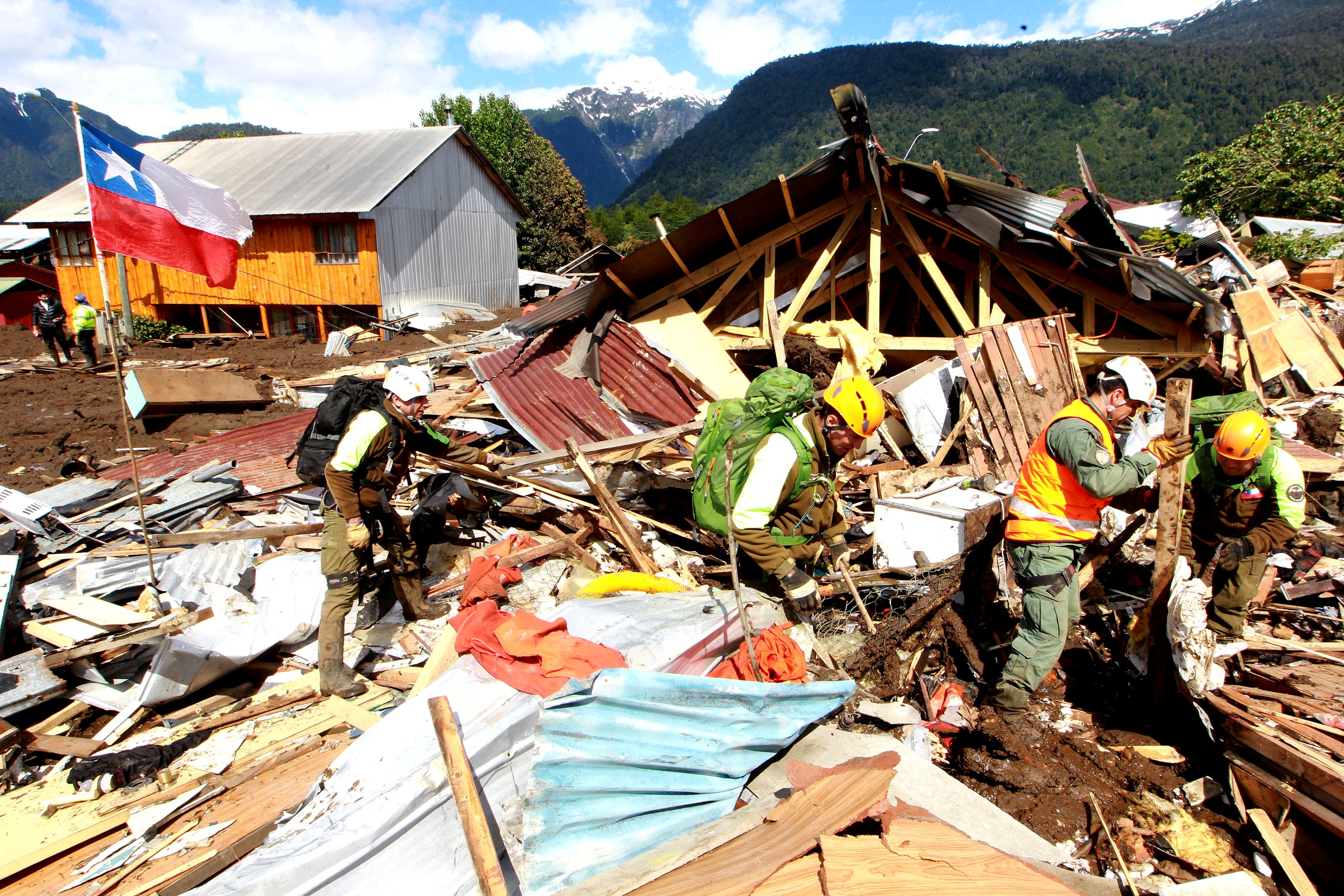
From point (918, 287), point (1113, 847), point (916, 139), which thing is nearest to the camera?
point (1113, 847)

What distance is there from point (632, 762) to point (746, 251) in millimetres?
6322

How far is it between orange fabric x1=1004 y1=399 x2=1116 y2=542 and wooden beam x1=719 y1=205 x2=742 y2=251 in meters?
4.24

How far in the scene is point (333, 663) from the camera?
4168 millimetres

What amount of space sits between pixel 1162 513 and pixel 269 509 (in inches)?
266

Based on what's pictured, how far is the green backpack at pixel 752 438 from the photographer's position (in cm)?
329

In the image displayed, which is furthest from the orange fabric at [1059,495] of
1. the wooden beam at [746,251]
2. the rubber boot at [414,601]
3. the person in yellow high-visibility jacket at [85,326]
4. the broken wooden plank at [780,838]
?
the person in yellow high-visibility jacket at [85,326]

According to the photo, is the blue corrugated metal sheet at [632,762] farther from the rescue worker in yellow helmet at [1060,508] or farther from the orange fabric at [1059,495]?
the orange fabric at [1059,495]

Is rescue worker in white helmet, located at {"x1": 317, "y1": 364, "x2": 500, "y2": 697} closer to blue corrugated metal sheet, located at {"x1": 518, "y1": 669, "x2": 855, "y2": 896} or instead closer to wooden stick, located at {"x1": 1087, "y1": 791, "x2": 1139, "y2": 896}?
blue corrugated metal sheet, located at {"x1": 518, "y1": 669, "x2": 855, "y2": 896}

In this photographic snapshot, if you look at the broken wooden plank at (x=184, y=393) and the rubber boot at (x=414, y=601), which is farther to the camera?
the broken wooden plank at (x=184, y=393)

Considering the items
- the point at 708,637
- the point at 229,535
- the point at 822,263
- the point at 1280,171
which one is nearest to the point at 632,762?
the point at 708,637

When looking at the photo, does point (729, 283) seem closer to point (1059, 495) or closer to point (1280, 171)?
point (1059, 495)

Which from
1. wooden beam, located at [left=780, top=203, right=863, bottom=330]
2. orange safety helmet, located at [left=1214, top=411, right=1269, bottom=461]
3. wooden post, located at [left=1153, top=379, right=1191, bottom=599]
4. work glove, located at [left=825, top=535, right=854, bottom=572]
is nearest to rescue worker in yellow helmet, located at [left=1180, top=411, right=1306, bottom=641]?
orange safety helmet, located at [left=1214, top=411, right=1269, bottom=461]

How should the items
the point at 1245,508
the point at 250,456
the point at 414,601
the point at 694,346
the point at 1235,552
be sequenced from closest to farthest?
the point at 1235,552 < the point at 1245,508 < the point at 414,601 < the point at 250,456 < the point at 694,346

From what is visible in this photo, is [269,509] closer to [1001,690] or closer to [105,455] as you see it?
[105,455]
